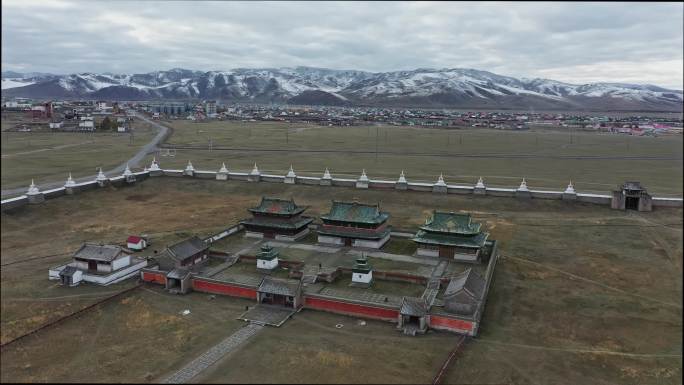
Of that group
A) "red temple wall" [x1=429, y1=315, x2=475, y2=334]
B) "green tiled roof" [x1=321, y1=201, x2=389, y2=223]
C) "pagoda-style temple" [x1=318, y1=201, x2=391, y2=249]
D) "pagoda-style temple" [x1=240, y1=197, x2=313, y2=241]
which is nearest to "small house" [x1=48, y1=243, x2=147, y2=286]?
"pagoda-style temple" [x1=240, y1=197, x2=313, y2=241]

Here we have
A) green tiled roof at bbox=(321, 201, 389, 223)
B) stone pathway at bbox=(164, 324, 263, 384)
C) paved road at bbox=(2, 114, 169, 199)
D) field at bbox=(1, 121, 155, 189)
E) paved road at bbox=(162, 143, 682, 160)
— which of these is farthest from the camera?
paved road at bbox=(162, 143, 682, 160)

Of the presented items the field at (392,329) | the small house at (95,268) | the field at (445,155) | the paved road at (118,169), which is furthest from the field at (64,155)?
the small house at (95,268)

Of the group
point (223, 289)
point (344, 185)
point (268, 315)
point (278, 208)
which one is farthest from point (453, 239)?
point (344, 185)

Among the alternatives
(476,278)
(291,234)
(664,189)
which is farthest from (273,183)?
(664,189)

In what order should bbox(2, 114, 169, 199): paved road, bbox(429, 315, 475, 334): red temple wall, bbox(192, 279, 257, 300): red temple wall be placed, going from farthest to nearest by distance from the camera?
bbox(2, 114, 169, 199): paved road, bbox(192, 279, 257, 300): red temple wall, bbox(429, 315, 475, 334): red temple wall

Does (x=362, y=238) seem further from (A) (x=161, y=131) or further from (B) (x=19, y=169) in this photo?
(A) (x=161, y=131)

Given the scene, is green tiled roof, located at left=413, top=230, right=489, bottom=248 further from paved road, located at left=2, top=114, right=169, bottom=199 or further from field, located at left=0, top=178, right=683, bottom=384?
paved road, located at left=2, top=114, right=169, bottom=199
